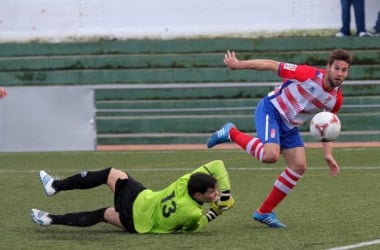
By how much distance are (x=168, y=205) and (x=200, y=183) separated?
343 millimetres

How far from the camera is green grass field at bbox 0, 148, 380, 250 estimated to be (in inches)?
357

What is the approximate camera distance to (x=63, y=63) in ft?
80.1

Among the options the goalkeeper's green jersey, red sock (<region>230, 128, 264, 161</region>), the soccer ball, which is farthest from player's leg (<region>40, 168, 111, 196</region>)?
the soccer ball

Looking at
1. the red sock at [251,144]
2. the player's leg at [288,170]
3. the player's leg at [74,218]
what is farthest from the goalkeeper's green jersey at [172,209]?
the player's leg at [288,170]

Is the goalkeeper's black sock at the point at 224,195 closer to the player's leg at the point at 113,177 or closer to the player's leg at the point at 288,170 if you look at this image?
the player's leg at the point at 288,170

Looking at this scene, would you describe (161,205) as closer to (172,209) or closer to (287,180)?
(172,209)

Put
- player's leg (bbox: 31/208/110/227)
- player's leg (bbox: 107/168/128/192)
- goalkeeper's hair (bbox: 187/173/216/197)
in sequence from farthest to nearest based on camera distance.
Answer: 1. player's leg (bbox: 107/168/128/192)
2. player's leg (bbox: 31/208/110/227)
3. goalkeeper's hair (bbox: 187/173/216/197)

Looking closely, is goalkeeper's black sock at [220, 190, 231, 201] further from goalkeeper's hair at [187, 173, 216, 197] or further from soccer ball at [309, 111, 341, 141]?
soccer ball at [309, 111, 341, 141]

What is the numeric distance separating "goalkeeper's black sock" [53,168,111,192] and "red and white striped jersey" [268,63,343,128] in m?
1.77

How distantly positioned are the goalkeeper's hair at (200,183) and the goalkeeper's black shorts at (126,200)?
1.86 ft

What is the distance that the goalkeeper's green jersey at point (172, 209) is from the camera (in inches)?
361

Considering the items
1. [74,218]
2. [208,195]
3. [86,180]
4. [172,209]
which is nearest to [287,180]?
[208,195]

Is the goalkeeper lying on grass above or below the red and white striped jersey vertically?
below

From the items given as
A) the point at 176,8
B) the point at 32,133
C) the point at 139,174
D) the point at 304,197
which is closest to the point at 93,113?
the point at 32,133
